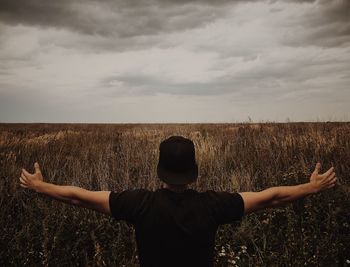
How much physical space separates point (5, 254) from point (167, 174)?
109 inches

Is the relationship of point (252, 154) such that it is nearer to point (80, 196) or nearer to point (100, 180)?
point (100, 180)

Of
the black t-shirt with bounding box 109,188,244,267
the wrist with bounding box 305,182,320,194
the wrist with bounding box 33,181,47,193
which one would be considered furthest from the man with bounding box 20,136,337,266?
the wrist with bounding box 305,182,320,194

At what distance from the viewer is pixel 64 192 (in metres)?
2.01

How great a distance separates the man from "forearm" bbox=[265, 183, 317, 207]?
90mm

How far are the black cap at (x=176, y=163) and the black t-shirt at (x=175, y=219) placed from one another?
0.27ft

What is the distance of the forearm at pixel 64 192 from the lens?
1977 mm

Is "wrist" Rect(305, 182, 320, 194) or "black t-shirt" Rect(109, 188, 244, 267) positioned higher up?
"wrist" Rect(305, 182, 320, 194)

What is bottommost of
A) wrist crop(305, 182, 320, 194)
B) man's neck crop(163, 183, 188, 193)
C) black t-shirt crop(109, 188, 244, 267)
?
black t-shirt crop(109, 188, 244, 267)

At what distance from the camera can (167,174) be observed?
6.03ft

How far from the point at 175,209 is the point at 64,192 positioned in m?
0.74

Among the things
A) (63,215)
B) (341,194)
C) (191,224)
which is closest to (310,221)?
(341,194)

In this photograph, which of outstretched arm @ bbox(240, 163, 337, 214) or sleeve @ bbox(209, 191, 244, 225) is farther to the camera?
outstretched arm @ bbox(240, 163, 337, 214)

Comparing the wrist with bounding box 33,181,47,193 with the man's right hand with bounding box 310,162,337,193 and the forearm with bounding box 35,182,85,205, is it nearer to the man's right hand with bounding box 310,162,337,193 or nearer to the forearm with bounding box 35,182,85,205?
the forearm with bounding box 35,182,85,205

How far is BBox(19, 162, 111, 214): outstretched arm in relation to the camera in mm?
1922
